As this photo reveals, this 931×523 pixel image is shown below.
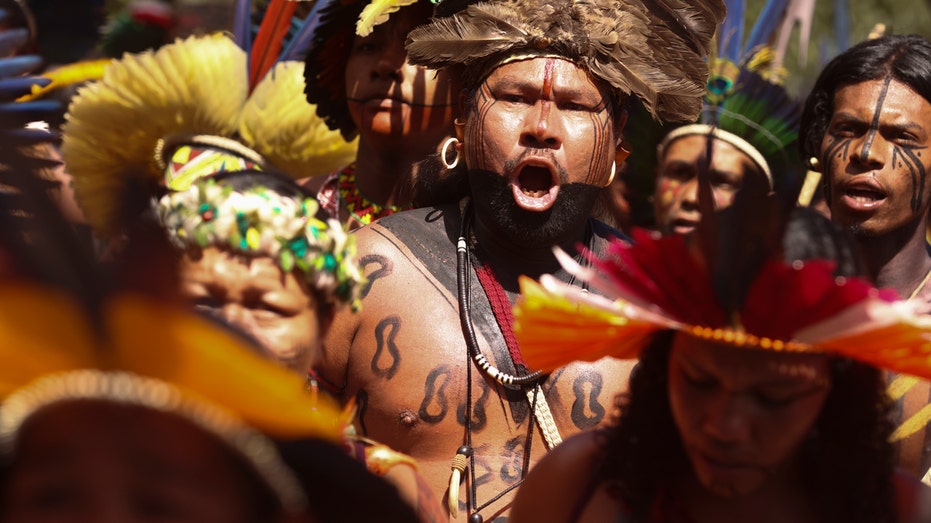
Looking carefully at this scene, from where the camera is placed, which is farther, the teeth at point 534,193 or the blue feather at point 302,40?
the blue feather at point 302,40

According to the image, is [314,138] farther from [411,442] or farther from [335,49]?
[411,442]

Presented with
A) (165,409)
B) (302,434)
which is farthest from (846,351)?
(165,409)

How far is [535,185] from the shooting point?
4.18 m

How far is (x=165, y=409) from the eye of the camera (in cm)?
175

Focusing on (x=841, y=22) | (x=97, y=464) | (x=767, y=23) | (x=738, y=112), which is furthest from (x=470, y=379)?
(x=841, y=22)

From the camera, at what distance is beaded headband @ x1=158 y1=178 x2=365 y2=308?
2.54 m

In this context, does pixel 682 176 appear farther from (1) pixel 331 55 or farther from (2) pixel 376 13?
(2) pixel 376 13

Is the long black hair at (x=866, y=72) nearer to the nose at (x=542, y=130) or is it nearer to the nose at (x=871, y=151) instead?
the nose at (x=871, y=151)

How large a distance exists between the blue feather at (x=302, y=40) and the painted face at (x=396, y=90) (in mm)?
389

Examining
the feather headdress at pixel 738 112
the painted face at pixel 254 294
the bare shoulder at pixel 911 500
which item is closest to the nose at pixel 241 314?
the painted face at pixel 254 294

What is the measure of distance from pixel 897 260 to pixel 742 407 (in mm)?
2231

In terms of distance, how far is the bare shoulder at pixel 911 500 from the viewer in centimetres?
246

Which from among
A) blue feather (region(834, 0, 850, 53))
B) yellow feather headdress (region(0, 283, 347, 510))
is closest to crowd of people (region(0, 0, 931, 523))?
yellow feather headdress (region(0, 283, 347, 510))

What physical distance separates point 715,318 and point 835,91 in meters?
2.44
